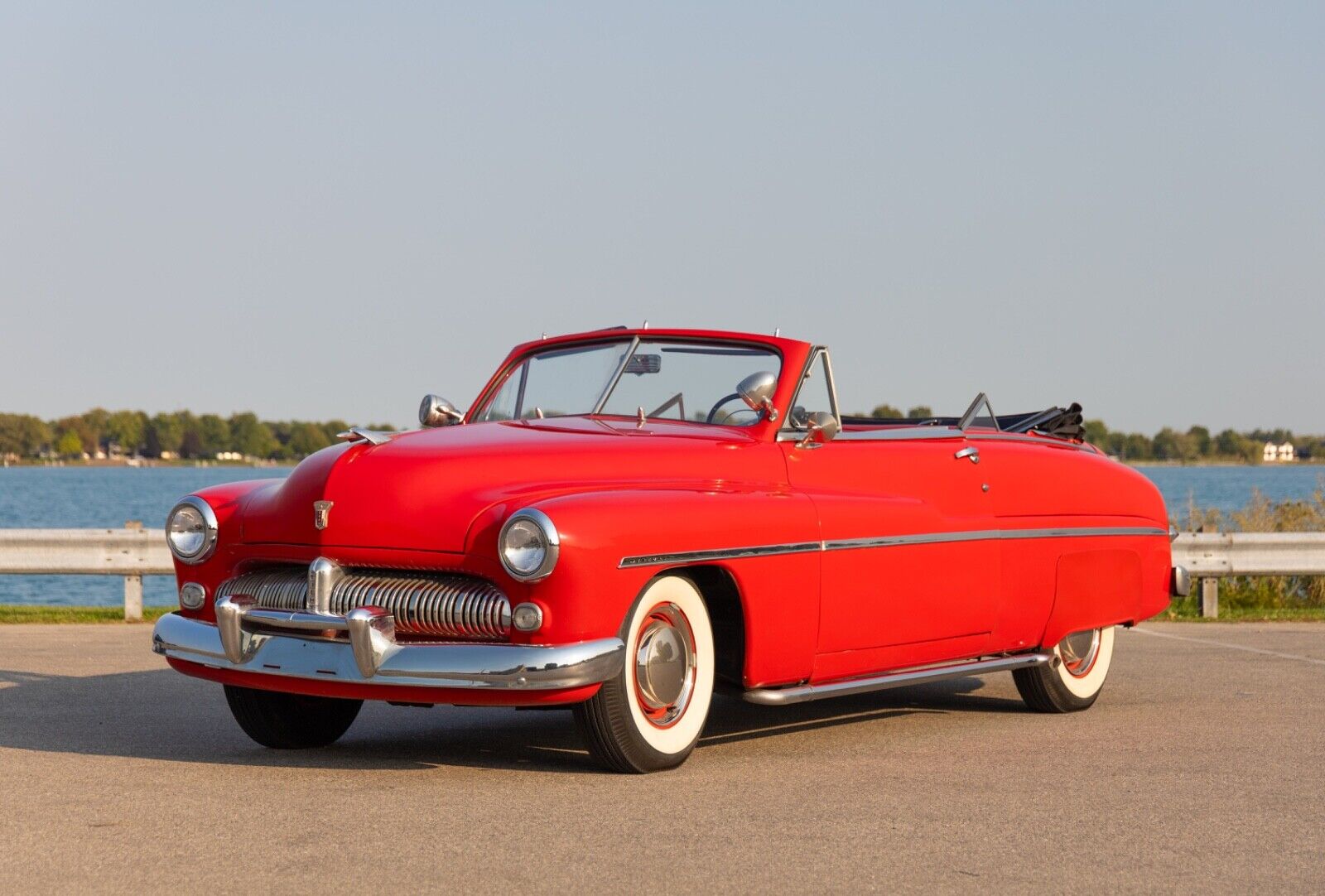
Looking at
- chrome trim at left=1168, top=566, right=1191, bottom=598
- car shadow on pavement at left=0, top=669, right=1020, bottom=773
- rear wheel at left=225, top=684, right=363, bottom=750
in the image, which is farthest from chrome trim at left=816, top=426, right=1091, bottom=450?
rear wheel at left=225, top=684, right=363, bottom=750

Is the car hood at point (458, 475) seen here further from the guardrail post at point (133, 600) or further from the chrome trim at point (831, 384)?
the guardrail post at point (133, 600)

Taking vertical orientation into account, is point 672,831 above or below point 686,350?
below

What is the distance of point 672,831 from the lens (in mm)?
4984

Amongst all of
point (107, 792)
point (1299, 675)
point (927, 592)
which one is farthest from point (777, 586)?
point (1299, 675)

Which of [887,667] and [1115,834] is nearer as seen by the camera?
[1115,834]

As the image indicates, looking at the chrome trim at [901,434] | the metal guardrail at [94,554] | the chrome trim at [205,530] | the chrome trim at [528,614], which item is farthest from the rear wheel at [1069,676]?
the metal guardrail at [94,554]

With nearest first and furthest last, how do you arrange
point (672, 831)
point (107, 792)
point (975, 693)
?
point (672, 831)
point (107, 792)
point (975, 693)

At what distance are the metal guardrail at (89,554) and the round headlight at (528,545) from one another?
8119 mm

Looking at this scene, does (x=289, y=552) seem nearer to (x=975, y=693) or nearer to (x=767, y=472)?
(x=767, y=472)

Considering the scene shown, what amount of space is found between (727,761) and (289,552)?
182 cm

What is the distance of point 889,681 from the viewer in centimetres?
691

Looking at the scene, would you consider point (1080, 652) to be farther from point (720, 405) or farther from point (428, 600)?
point (428, 600)

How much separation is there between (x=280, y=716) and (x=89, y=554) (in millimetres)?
7189

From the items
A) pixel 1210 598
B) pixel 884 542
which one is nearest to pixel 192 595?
pixel 884 542
